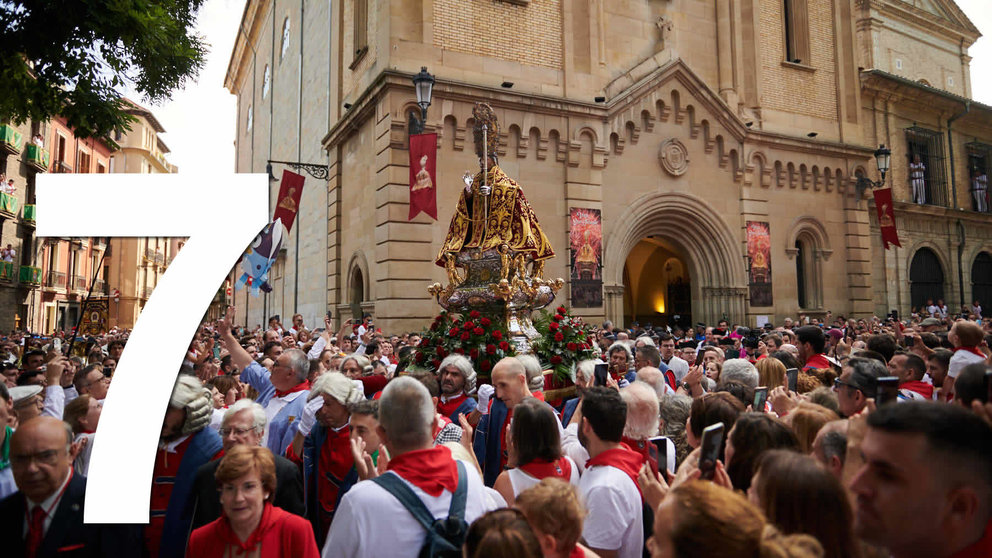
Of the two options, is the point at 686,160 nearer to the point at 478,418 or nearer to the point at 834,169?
the point at 834,169

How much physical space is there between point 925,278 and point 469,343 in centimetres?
2769

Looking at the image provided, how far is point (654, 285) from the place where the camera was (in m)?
26.3

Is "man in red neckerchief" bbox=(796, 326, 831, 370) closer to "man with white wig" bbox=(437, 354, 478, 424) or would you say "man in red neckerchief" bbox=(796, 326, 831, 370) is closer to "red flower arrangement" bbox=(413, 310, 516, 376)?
"red flower arrangement" bbox=(413, 310, 516, 376)

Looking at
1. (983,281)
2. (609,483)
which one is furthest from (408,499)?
(983,281)

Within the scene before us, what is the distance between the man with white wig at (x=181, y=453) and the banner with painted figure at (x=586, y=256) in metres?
13.6

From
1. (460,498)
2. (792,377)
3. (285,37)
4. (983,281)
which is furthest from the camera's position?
(983,281)

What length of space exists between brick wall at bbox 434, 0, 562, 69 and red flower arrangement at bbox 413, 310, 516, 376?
10758 mm

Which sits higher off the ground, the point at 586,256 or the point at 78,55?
the point at 78,55

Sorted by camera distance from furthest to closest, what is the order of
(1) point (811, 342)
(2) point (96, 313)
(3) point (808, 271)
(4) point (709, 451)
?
1. (3) point (808, 271)
2. (1) point (811, 342)
3. (2) point (96, 313)
4. (4) point (709, 451)

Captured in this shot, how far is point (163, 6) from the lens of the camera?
7699 millimetres

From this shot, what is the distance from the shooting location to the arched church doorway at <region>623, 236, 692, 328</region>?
24234mm

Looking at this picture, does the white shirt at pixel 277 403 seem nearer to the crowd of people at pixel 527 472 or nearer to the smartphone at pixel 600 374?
the crowd of people at pixel 527 472

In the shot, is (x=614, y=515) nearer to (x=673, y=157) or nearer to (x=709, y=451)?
(x=709, y=451)

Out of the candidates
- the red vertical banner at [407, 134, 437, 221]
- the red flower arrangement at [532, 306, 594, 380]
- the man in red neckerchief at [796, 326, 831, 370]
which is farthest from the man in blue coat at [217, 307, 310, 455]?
the red vertical banner at [407, 134, 437, 221]
